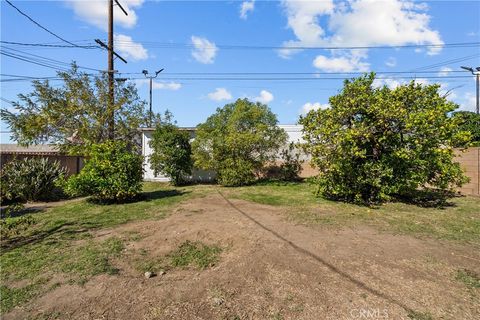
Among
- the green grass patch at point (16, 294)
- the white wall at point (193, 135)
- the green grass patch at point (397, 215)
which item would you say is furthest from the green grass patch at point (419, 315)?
the white wall at point (193, 135)

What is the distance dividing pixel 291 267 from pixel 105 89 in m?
13.0

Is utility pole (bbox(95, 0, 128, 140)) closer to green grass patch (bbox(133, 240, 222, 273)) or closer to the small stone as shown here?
green grass patch (bbox(133, 240, 222, 273))

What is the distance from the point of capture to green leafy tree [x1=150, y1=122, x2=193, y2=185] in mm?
14328

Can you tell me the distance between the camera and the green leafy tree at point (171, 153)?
1433cm

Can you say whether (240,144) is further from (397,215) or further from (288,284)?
(288,284)

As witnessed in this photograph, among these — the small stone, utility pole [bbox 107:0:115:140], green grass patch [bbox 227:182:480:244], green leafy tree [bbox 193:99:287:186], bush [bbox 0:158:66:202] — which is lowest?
the small stone

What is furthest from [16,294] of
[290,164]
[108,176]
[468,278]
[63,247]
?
[290,164]

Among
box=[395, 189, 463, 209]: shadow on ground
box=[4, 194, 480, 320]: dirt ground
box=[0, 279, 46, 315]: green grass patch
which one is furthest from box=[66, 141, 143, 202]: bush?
box=[395, 189, 463, 209]: shadow on ground

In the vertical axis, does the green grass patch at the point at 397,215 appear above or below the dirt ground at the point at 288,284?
above

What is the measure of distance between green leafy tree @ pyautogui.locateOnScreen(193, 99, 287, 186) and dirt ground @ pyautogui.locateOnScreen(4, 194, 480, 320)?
Result: 8357 mm

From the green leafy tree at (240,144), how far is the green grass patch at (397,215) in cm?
351

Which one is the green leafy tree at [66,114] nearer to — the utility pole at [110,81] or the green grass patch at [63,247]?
the utility pole at [110,81]

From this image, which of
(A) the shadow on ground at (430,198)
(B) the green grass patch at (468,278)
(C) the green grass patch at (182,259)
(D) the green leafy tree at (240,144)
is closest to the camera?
(B) the green grass patch at (468,278)

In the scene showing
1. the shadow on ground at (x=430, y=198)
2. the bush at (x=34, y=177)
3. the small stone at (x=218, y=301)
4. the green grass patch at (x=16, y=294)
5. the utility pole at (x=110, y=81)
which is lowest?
the green grass patch at (x=16, y=294)
